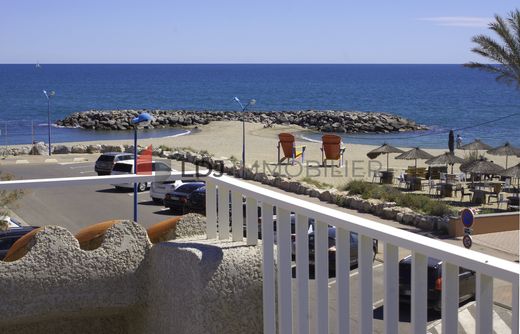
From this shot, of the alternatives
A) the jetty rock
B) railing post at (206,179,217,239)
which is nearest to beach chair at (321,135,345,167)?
railing post at (206,179,217,239)

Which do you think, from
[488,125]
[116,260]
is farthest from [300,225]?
[488,125]

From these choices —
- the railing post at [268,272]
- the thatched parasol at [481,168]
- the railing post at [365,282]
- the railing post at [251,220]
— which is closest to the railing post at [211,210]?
the railing post at [251,220]

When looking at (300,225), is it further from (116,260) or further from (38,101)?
(38,101)

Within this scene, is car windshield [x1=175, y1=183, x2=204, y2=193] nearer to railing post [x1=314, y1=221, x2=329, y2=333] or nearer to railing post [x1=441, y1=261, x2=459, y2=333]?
railing post [x1=314, y1=221, x2=329, y2=333]

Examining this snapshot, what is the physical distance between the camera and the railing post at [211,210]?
514cm

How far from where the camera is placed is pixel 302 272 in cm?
392

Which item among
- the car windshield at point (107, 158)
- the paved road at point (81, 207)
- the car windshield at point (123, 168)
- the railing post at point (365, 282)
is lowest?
the paved road at point (81, 207)

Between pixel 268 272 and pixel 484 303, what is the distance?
5.92ft

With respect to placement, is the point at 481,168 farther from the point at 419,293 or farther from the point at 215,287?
the point at 419,293

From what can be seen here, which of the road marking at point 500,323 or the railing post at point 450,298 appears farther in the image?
the road marking at point 500,323

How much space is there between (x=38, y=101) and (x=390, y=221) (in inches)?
4077

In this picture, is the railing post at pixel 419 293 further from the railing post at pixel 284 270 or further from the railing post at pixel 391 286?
the railing post at pixel 284 270

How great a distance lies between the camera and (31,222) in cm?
2381

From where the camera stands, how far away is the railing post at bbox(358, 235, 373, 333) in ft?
11.0
